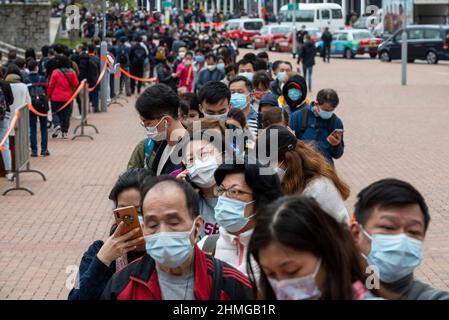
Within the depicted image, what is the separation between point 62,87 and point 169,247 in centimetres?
1598

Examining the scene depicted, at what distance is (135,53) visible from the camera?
2995 cm

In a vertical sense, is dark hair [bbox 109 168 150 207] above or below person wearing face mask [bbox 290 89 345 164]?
above

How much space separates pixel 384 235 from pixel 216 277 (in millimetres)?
702

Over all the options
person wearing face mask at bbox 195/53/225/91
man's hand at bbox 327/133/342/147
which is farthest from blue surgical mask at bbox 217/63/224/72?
man's hand at bbox 327/133/342/147

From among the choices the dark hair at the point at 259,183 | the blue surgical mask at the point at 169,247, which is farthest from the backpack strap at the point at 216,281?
the dark hair at the point at 259,183

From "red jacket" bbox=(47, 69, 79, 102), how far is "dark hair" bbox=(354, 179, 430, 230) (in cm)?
1606

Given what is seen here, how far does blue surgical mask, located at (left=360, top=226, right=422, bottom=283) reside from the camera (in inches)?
160

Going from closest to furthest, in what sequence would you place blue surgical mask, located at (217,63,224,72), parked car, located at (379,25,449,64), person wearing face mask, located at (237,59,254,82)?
person wearing face mask, located at (237,59,254,82) → blue surgical mask, located at (217,63,224,72) → parked car, located at (379,25,449,64)

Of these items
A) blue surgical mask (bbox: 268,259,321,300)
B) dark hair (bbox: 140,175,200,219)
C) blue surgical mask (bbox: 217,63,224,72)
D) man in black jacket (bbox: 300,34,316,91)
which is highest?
dark hair (bbox: 140,175,200,219)

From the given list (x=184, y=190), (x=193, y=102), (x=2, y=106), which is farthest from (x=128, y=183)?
(x=2, y=106)

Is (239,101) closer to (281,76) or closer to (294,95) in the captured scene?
(294,95)

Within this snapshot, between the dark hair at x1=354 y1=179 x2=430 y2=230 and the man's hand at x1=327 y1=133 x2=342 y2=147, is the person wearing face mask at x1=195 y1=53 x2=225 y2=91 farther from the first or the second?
the dark hair at x1=354 y1=179 x2=430 y2=230

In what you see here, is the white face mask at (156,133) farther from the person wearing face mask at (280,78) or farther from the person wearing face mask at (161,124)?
the person wearing face mask at (280,78)

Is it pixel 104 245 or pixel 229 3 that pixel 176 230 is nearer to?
pixel 104 245
